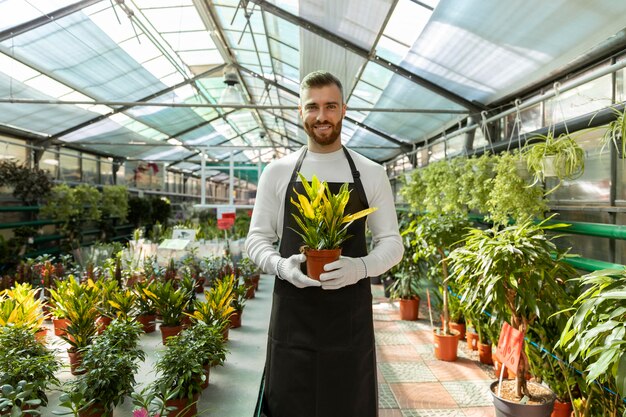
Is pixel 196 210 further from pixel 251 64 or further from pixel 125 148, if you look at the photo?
pixel 251 64

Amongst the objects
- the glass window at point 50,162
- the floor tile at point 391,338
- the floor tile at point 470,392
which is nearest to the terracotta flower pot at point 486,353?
the floor tile at point 470,392

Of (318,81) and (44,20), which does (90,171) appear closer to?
(44,20)

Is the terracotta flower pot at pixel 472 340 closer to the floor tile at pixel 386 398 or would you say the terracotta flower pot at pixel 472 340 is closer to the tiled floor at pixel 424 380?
the tiled floor at pixel 424 380

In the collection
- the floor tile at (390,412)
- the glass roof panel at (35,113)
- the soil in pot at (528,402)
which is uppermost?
the glass roof panel at (35,113)

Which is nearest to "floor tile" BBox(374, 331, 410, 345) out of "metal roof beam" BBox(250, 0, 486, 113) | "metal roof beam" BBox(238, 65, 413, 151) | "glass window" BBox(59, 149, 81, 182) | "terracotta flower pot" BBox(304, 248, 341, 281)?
"metal roof beam" BBox(250, 0, 486, 113)

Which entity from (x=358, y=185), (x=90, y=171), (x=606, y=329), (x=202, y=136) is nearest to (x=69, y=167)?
(x=90, y=171)

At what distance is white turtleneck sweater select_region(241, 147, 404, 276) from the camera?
168 cm

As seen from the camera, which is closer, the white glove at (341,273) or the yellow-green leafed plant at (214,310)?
the white glove at (341,273)

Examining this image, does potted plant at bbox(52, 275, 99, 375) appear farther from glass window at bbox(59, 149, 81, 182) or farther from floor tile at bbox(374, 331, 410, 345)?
glass window at bbox(59, 149, 81, 182)

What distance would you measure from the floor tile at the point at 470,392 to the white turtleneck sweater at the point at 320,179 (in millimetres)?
2321

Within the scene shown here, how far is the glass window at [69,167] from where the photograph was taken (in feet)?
31.9

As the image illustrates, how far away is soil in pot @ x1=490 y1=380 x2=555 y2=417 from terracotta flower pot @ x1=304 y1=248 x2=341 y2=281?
5.89 feet

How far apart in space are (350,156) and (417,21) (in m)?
3.04

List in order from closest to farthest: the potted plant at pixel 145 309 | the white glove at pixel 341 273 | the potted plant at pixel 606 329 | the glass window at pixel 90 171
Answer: the potted plant at pixel 606 329
the white glove at pixel 341 273
the potted plant at pixel 145 309
the glass window at pixel 90 171
